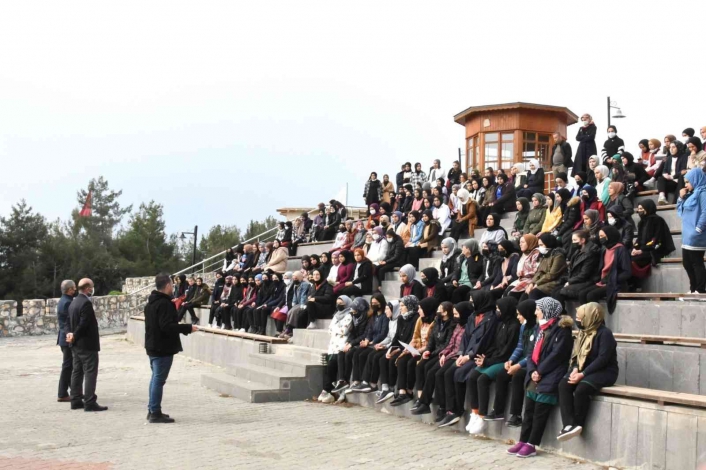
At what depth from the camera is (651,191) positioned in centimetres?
1351

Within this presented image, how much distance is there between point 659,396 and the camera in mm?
6582

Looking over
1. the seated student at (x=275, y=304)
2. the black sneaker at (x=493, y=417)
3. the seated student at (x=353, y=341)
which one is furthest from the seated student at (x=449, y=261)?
the black sneaker at (x=493, y=417)

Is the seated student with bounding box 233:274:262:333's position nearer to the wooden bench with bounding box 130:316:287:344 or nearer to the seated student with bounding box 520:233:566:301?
the wooden bench with bounding box 130:316:287:344

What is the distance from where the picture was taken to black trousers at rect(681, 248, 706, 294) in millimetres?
9125

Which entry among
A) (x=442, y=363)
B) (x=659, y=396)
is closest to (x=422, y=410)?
(x=442, y=363)

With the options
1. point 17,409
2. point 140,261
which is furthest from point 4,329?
point 140,261

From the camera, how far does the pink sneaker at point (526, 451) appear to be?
24.0 feet

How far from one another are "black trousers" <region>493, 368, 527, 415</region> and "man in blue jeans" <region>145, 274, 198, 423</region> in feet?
12.2

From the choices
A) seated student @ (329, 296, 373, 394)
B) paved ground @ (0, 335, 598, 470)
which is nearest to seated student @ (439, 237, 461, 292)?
seated student @ (329, 296, 373, 394)

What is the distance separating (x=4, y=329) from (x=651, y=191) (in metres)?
19.6

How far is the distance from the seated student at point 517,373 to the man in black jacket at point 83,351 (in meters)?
5.26

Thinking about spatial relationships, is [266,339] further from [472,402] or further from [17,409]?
[472,402]

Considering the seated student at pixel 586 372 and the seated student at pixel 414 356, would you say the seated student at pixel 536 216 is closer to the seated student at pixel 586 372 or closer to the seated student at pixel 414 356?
the seated student at pixel 414 356

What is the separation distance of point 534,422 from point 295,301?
8.37 m
